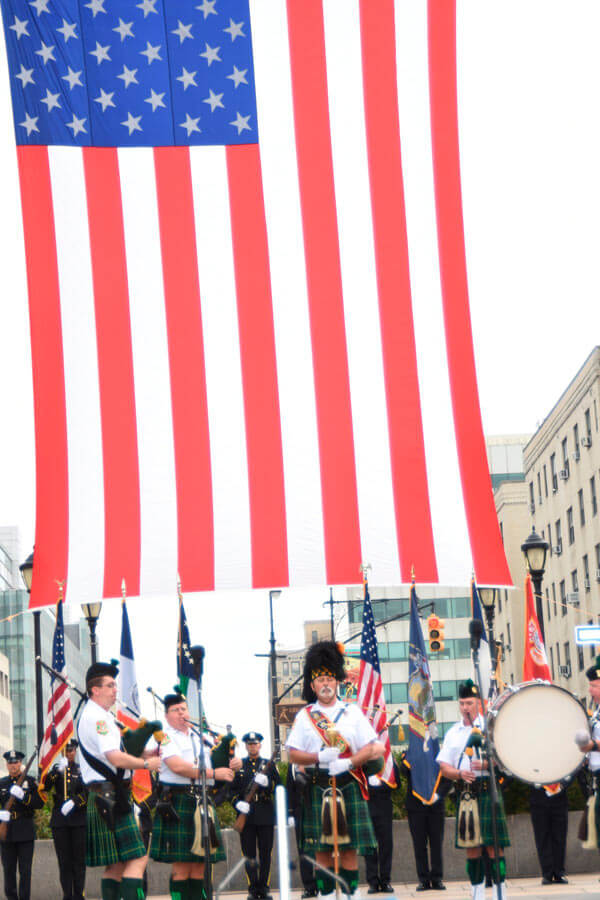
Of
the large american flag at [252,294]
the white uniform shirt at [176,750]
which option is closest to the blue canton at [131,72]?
the large american flag at [252,294]

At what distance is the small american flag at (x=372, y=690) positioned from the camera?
44.3ft

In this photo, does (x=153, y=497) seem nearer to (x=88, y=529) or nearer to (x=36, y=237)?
(x=88, y=529)

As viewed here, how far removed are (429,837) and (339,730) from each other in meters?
5.53

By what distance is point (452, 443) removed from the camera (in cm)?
1472

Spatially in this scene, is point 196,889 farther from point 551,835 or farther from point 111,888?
point 551,835

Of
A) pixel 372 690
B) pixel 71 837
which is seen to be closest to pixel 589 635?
pixel 372 690

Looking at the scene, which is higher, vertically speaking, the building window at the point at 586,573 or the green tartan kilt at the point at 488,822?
the green tartan kilt at the point at 488,822

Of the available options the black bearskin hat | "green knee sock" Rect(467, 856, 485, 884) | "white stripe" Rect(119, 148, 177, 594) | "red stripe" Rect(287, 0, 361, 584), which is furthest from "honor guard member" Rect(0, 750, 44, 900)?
the black bearskin hat

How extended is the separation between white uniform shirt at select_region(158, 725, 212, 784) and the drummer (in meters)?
2.48

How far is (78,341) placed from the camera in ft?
48.2

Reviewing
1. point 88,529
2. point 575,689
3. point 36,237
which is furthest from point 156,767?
point 575,689

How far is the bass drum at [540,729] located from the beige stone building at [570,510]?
41172 mm

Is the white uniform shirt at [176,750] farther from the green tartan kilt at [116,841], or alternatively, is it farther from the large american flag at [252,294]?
the large american flag at [252,294]

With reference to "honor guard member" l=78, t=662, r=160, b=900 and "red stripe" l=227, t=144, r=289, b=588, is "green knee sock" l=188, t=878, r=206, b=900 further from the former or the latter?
"red stripe" l=227, t=144, r=289, b=588
